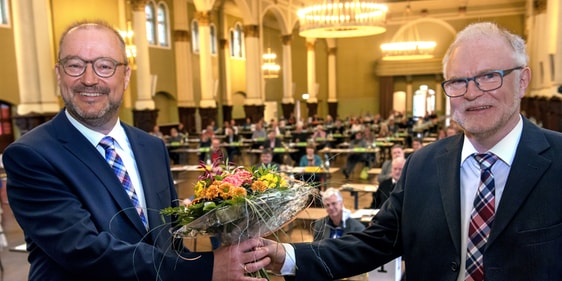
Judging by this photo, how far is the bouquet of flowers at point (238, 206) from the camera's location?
4.79ft

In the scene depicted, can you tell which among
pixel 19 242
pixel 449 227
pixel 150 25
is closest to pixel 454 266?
pixel 449 227

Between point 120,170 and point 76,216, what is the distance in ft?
0.96

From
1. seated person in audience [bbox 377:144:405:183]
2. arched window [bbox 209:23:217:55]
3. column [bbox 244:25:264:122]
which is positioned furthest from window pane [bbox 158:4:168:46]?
seated person in audience [bbox 377:144:405:183]

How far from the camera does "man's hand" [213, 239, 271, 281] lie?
5.12ft

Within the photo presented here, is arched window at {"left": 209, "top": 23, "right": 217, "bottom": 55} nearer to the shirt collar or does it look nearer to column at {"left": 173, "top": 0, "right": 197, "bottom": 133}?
column at {"left": 173, "top": 0, "right": 197, "bottom": 133}

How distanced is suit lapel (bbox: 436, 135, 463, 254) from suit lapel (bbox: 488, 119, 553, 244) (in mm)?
132

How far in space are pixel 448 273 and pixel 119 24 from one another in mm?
17787

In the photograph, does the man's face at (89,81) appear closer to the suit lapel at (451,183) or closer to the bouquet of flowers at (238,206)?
the bouquet of flowers at (238,206)

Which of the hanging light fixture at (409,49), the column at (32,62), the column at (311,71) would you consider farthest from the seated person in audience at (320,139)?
the column at (311,71)

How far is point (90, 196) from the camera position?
5.18ft

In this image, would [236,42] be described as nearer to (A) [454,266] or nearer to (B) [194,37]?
(B) [194,37]

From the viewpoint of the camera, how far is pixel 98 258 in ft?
4.78

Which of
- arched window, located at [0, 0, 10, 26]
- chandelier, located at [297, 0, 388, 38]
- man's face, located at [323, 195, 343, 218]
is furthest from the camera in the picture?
arched window, located at [0, 0, 10, 26]

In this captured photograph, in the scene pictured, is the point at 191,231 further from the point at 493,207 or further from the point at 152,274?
the point at 493,207
